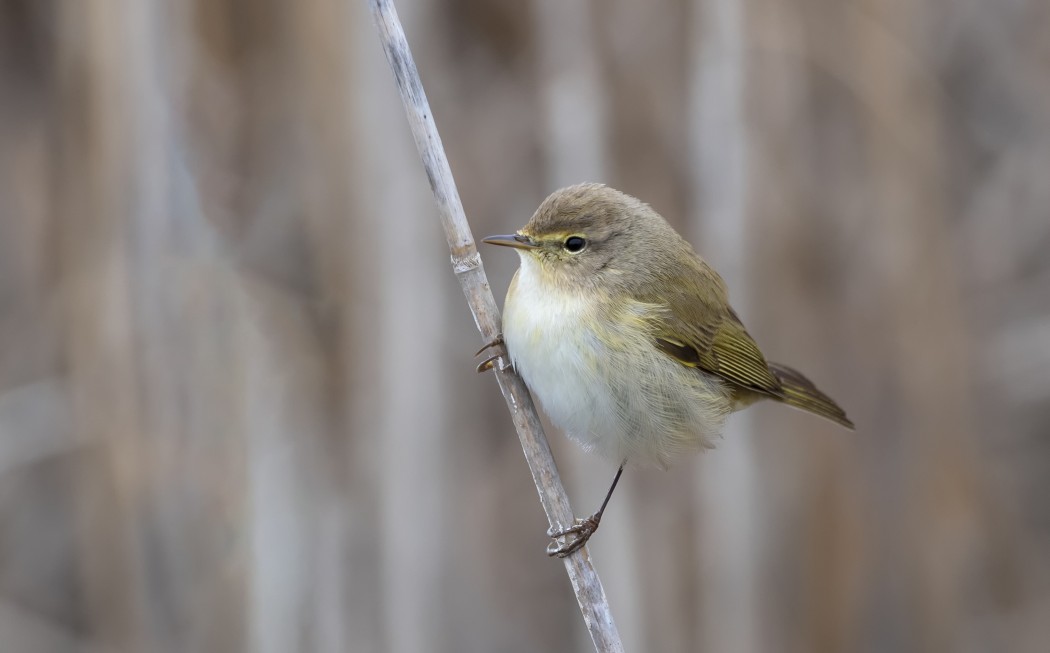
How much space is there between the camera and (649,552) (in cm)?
413

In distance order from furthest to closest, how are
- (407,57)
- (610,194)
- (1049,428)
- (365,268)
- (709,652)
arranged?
(1049,428) < (709,652) < (365,268) < (610,194) < (407,57)

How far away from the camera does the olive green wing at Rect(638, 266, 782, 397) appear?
109 inches

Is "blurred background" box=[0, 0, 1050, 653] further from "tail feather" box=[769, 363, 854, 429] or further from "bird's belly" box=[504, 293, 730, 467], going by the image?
"bird's belly" box=[504, 293, 730, 467]

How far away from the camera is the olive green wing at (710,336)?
2.77 m

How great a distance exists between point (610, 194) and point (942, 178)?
1.79 meters

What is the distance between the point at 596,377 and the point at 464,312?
1.94m

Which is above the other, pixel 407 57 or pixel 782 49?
pixel 782 49

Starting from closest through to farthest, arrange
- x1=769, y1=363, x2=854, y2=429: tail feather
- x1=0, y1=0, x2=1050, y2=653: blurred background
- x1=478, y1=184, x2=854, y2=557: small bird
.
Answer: x1=478, y1=184, x2=854, y2=557: small bird
x1=769, y1=363, x2=854, y2=429: tail feather
x1=0, y1=0, x2=1050, y2=653: blurred background

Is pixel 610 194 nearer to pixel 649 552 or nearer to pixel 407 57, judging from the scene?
pixel 407 57

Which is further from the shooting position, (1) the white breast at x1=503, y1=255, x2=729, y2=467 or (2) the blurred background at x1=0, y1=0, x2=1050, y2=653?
(2) the blurred background at x1=0, y1=0, x2=1050, y2=653

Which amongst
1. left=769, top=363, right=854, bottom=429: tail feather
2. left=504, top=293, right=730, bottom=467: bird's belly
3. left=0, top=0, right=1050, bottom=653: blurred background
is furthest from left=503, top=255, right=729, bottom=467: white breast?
left=0, top=0, right=1050, bottom=653: blurred background

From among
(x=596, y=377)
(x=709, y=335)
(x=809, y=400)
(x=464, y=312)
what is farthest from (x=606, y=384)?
(x=464, y=312)

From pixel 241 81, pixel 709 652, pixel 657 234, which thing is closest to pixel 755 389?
pixel 657 234

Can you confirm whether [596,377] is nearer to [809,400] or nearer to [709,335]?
[709,335]
